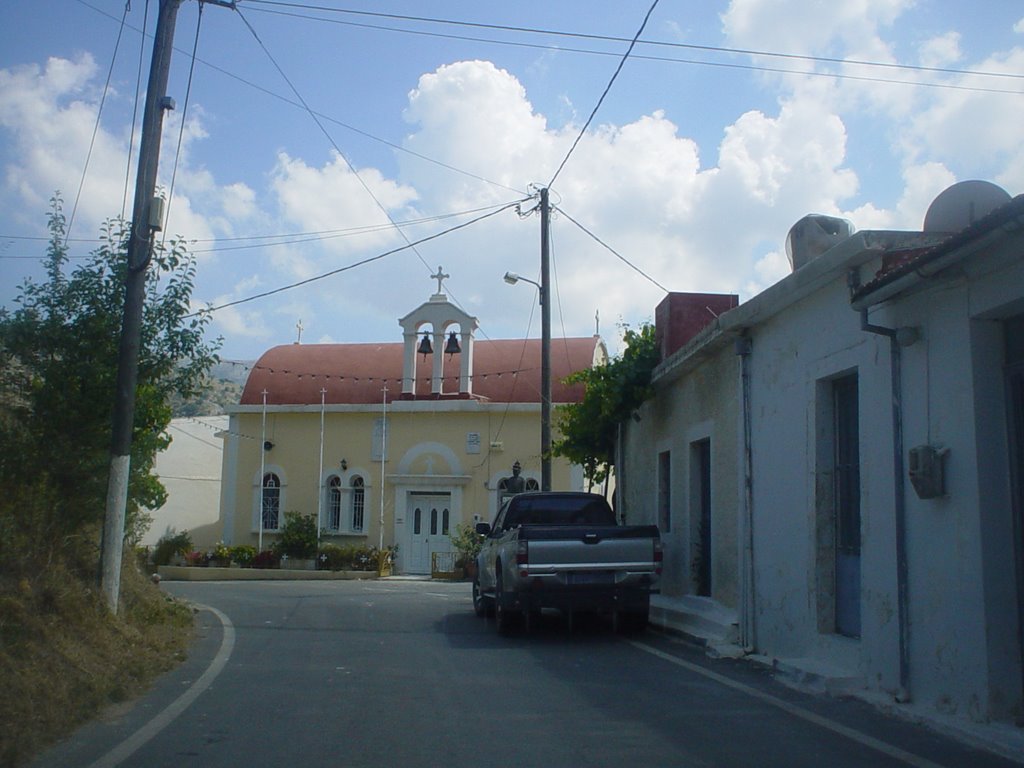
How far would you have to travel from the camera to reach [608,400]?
58.7ft

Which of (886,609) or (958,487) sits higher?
(958,487)

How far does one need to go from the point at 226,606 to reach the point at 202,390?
237 inches

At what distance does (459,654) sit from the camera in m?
11.3

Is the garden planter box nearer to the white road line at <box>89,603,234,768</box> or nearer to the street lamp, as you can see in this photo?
the street lamp

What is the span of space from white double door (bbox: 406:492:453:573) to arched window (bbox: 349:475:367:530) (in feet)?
5.36

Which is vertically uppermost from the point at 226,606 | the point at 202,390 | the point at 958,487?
the point at 202,390

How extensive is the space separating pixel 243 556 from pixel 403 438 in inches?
248

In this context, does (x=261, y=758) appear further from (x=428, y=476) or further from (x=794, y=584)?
(x=428, y=476)

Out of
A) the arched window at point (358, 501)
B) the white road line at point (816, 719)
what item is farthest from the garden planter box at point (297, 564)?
the white road line at point (816, 719)

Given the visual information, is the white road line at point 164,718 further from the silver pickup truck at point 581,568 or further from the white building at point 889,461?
the white building at point 889,461

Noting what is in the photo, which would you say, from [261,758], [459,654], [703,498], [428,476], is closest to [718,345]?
[703,498]

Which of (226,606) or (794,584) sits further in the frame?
(226,606)

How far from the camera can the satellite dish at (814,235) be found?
11625 mm

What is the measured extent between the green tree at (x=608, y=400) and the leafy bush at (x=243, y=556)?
573 inches
